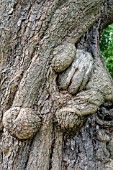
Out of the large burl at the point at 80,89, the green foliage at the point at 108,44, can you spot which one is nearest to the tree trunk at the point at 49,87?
the large burl at the point at 80,89

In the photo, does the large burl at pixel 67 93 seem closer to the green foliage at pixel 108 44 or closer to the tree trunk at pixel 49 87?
the tree trunk at pixel 49 87

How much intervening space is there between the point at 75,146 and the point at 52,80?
0.31m

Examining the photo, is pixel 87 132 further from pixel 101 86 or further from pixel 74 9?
pixel 74 9

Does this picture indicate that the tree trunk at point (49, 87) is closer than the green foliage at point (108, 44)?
Yes

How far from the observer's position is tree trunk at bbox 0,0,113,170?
1.40m

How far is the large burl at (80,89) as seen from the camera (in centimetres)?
141

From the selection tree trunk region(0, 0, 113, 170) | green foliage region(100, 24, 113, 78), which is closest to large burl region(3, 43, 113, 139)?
tree trunk region(0, 0, 113, 170)

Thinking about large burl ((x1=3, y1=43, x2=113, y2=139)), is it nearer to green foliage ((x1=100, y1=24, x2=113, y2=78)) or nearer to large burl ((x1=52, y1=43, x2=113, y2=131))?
large burl ((x1=52, y1=43, x2=113, y2=131))

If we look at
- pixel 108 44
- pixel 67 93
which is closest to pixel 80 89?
pixel 67 93

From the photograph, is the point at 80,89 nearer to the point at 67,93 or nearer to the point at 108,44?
the point at 67,93

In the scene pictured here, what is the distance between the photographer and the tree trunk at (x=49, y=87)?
140cm

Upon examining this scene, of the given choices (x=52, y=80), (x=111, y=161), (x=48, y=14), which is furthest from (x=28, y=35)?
(x=111, y=161)

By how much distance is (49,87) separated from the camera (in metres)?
1.46

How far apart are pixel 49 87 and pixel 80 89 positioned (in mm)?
134
